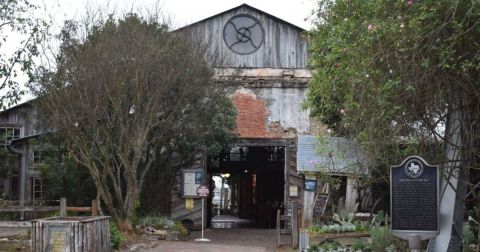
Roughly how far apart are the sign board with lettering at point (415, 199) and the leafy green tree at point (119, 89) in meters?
10.2

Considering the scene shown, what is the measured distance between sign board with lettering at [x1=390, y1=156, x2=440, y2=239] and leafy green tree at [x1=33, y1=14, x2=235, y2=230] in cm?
1018

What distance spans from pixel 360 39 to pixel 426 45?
1.12m

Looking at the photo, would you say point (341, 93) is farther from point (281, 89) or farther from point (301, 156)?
point (281, 89)

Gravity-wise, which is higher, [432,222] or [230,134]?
[230,134]

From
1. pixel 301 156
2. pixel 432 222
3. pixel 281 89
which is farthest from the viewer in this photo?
pixel 281 89

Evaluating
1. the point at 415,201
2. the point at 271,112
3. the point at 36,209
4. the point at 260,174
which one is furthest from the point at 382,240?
the point at 260,174

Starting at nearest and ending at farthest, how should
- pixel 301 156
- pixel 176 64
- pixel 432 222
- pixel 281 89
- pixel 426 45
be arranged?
pixel 426 45 < pixel 432 222 < pixel 301 156 < pixel 176 64 < pixel 281 89

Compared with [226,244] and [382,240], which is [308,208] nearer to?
[226,244]

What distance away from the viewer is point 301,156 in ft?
58.5

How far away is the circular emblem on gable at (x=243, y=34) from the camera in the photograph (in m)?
27.2

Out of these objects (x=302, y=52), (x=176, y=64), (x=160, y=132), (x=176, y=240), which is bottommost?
(x=176, y=240)

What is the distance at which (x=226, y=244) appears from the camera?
20031 millimetres

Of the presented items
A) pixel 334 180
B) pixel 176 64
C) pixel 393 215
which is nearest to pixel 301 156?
pixel 334 180

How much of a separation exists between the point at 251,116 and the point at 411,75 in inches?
716
